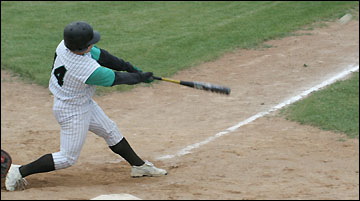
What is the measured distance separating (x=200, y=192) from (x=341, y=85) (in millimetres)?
4626

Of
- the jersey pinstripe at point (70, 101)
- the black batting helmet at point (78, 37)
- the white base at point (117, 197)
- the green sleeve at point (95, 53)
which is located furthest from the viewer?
the green sleeve at point (95, 53)

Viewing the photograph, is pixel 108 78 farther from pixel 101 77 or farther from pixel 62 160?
pixel 62 160

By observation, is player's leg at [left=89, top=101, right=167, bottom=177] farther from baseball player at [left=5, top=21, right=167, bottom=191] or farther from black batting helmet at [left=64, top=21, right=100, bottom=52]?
black batting helmet at [left=64, top=21, right=100, bottom=52]

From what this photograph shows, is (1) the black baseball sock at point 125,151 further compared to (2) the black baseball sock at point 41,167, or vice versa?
(1) the black baseball sock at point 125,151

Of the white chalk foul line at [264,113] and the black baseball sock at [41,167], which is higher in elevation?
the black baseball sock at [41,167]

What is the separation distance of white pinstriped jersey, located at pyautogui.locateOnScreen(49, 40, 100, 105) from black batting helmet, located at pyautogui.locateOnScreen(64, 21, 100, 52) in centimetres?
10

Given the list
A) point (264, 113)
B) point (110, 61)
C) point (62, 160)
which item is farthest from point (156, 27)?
point (62, 160)

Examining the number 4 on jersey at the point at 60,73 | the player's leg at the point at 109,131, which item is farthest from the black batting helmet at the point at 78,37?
the player's leg at the point at 109,131

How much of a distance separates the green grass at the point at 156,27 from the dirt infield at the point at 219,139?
49cm

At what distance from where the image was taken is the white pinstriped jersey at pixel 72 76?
5.84 m

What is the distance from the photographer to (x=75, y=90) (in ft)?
19.7

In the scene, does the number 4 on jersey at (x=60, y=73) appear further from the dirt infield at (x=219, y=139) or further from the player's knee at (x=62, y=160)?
the dirt infield at (x=219, y=139)

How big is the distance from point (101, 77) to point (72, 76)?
30 centimetres

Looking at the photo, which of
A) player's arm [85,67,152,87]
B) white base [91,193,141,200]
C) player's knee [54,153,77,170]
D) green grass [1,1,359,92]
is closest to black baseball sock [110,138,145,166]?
player's knee [54,153,77,170]
